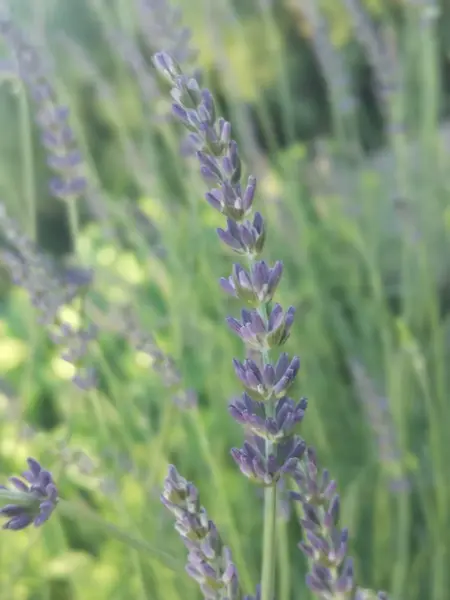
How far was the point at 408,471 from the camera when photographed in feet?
3.43

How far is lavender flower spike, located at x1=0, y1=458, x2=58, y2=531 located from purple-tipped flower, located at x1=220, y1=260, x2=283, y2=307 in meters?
0.14

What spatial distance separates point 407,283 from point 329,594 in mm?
868

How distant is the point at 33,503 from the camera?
42 cm

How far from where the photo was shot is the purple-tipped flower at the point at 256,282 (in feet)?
1.30

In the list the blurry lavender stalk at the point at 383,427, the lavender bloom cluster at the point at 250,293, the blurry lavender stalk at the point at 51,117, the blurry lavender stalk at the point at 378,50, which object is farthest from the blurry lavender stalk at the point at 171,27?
the lavender bloom cluster at the point at 250,293

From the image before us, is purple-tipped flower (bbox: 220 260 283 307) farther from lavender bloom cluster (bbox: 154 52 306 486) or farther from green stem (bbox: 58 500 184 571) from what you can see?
green stem (bbox: 58 500 184 571)

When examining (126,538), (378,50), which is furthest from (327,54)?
(126,538)

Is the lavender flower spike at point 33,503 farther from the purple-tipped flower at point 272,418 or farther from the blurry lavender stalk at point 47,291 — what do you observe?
the blurry lavender stalk at point 47,291

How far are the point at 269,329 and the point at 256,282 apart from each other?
0.03 m

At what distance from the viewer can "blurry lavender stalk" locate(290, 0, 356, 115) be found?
138 cm

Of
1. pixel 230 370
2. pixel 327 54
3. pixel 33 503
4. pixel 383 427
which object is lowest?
pixel 33 503

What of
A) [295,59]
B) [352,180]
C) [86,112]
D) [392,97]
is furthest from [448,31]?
[392,97]

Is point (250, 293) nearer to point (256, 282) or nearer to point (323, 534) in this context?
point (256, 282)

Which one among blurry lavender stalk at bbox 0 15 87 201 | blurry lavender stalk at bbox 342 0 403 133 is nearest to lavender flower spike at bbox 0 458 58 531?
blurry lavender stalk at bbox 0 15 87 201
